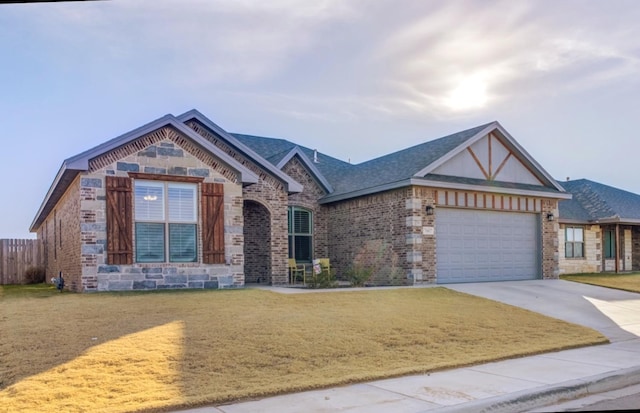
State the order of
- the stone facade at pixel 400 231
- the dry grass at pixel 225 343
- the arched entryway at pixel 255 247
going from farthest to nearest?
the arched entryway at pixel 255 247
the stone facade at pixel 400 231
the dry grass at pixel 225 343

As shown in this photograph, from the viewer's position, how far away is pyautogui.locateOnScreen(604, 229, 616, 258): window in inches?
1117

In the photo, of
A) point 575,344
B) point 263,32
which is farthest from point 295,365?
point 575,344

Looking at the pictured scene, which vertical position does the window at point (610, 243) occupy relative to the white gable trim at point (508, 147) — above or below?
below

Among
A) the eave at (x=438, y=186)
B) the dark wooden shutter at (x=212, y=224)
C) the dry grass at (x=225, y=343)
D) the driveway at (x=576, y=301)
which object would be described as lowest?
the driveway at (x=576, y=301)

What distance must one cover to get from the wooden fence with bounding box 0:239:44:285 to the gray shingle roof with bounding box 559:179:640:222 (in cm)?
2429

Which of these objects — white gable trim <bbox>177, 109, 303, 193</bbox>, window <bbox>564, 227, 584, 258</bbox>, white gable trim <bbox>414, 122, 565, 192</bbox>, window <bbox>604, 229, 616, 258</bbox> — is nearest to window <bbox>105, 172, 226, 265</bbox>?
white gable trim <bbox>177, 109, 303, 193</bbox>

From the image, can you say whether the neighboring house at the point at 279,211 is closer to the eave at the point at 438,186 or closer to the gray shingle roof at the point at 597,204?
the eave at the point at 438,186

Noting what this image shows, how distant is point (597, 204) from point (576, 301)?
14544 mm

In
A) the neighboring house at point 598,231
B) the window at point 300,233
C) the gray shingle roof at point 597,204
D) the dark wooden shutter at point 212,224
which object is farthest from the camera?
the gray shingle roof at point 597,204

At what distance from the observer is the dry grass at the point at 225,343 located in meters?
6.51

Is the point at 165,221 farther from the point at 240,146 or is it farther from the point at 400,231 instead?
the point at 400,231

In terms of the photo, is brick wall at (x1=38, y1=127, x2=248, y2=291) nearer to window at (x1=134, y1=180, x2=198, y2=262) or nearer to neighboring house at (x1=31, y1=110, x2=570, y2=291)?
neighboring house at (x1=31, y1=110, x2=570, y2=291)

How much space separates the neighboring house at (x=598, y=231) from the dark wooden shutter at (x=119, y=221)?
19.8 metres

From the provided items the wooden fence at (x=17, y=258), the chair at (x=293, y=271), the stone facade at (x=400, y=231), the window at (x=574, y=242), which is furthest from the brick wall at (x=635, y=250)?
the wooden fence at (x=17, y=258)
